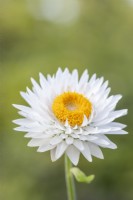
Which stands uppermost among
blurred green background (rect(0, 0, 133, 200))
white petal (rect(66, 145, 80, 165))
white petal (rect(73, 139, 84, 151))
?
blurred green background (rect(0, 0, 133, 200))

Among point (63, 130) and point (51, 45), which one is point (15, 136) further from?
point (63, 130)

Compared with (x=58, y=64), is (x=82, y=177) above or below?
below

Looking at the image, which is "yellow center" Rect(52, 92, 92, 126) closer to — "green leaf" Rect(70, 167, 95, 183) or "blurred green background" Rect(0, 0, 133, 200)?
"green leaf" Rect(70, 167, 95, 183)

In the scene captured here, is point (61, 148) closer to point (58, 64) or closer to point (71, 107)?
point (71, 107)

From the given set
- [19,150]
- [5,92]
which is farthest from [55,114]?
[5,92]

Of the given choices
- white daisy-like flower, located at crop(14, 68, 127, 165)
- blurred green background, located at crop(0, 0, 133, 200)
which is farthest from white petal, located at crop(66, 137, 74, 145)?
blurred green background, located at crop(0, 0, 133, 200)

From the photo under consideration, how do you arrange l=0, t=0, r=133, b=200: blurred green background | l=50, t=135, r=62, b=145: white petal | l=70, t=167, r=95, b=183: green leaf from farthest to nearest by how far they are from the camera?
l=0, t=0, r=133, b=200: blurred green background → l=50, t=135, r=62, b=145: white petal → l=70, t=167, r=95, b=183: green leaf

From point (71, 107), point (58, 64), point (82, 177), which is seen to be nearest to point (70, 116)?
point (71, 107)
